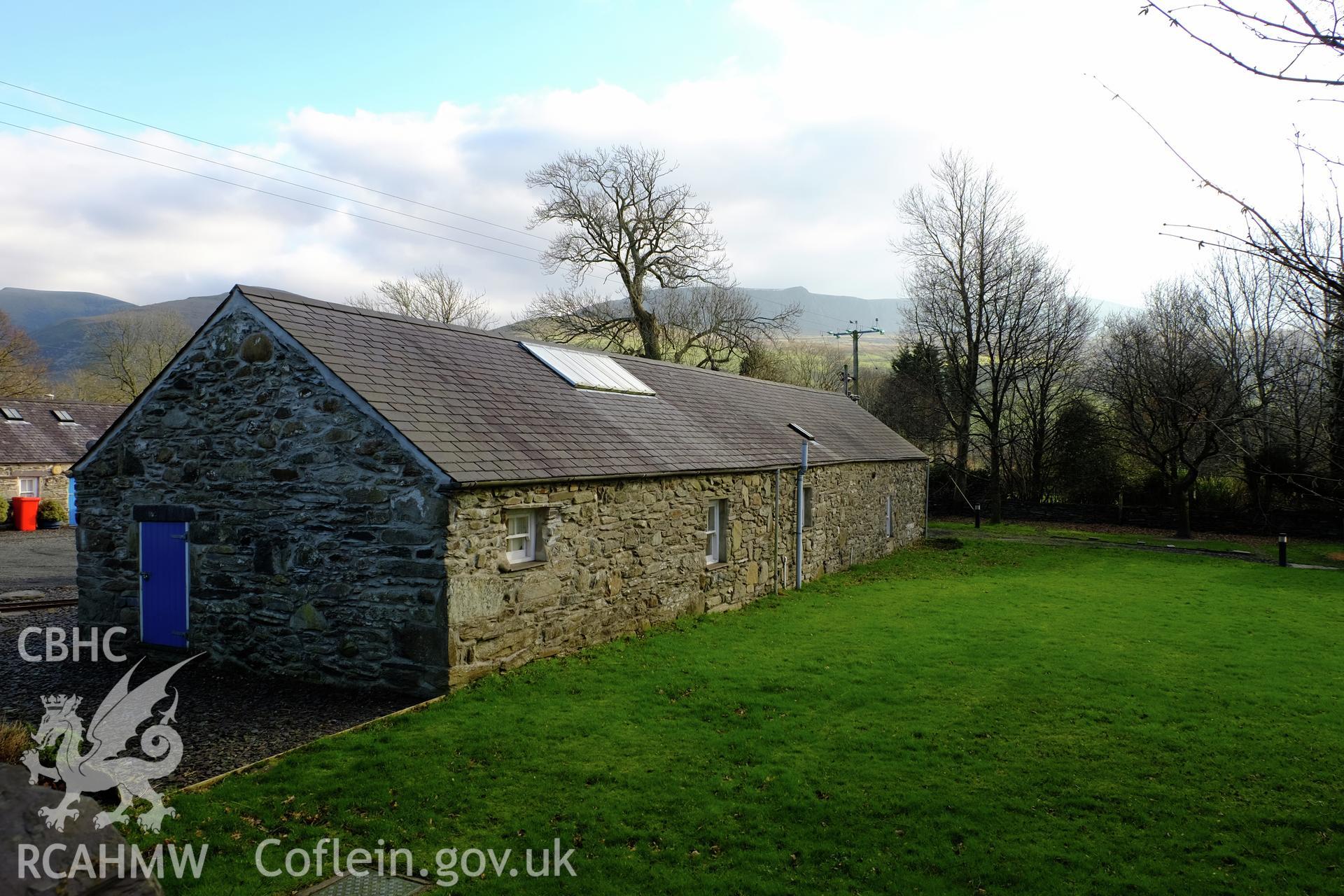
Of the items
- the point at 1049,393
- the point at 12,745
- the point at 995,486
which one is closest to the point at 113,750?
the point at 12,745

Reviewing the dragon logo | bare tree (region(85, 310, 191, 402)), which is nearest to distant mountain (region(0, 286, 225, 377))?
bare tree (region(85, 310, 191, 402))

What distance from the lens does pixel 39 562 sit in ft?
62.6

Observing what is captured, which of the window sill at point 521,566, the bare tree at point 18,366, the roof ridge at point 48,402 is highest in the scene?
the bare tree at point 18,366

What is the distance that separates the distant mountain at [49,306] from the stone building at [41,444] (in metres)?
176

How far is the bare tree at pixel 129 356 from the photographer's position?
48438mm

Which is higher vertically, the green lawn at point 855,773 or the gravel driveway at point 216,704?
the green lawn at point 855,773

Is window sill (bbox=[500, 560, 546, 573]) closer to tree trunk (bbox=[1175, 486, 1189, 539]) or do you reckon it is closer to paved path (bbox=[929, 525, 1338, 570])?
paved path (bbox=[929, 525, 1338, 570])

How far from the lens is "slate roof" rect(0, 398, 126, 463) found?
29.2m

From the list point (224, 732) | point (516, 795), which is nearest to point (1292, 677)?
point (516, 795)

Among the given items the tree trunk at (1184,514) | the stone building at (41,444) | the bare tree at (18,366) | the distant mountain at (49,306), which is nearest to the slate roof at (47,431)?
the stone building at (41,444)

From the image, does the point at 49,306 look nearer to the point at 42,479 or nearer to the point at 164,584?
the point at 42,479

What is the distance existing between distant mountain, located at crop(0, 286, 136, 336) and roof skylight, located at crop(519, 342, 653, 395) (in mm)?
203393

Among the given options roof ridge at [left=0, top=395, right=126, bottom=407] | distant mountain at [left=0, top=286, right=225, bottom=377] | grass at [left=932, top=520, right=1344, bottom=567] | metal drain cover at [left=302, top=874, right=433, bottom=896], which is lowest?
metal drain cover at [left=302, top=874, right=433, bottom=896]

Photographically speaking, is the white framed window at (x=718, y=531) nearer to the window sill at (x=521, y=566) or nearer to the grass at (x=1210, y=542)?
the window sill at (x=521, y=566)
